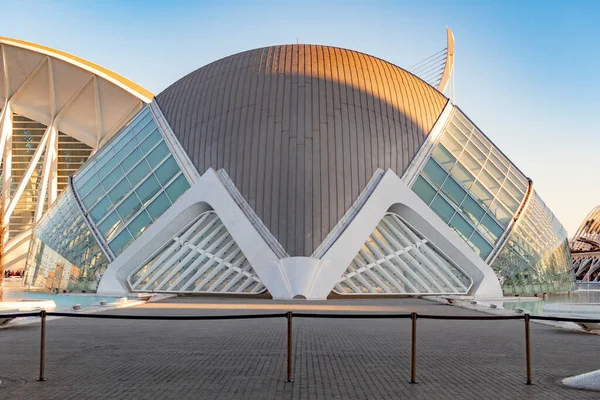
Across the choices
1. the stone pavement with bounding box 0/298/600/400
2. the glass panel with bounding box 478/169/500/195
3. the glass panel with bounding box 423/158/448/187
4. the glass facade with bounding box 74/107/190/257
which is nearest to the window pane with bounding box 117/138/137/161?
the glass facade with bounding box 74/107/190/257

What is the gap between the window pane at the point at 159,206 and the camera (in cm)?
2809

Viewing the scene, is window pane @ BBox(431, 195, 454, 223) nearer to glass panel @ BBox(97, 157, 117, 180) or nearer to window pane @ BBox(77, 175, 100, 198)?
glass panel @ BBox(97, 157, 117, 180)

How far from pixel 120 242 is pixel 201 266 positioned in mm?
4348

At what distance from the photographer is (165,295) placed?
25.7 metres

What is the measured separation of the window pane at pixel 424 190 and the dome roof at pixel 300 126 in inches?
31.6

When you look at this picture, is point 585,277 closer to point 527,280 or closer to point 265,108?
point 527,280

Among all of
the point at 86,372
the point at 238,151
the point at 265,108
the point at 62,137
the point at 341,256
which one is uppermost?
the point at 62,137

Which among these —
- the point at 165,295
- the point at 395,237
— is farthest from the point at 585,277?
the point at 165,295

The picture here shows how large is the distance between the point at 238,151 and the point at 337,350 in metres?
18.5

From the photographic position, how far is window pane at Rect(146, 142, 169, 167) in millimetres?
29875

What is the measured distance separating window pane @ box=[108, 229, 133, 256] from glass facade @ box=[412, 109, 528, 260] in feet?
36.7

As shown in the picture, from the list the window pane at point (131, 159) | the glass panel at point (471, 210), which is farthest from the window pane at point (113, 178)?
the glass panel at point (471, 210)

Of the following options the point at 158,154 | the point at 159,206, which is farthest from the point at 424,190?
the point at 158,154

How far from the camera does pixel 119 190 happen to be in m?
30.0
